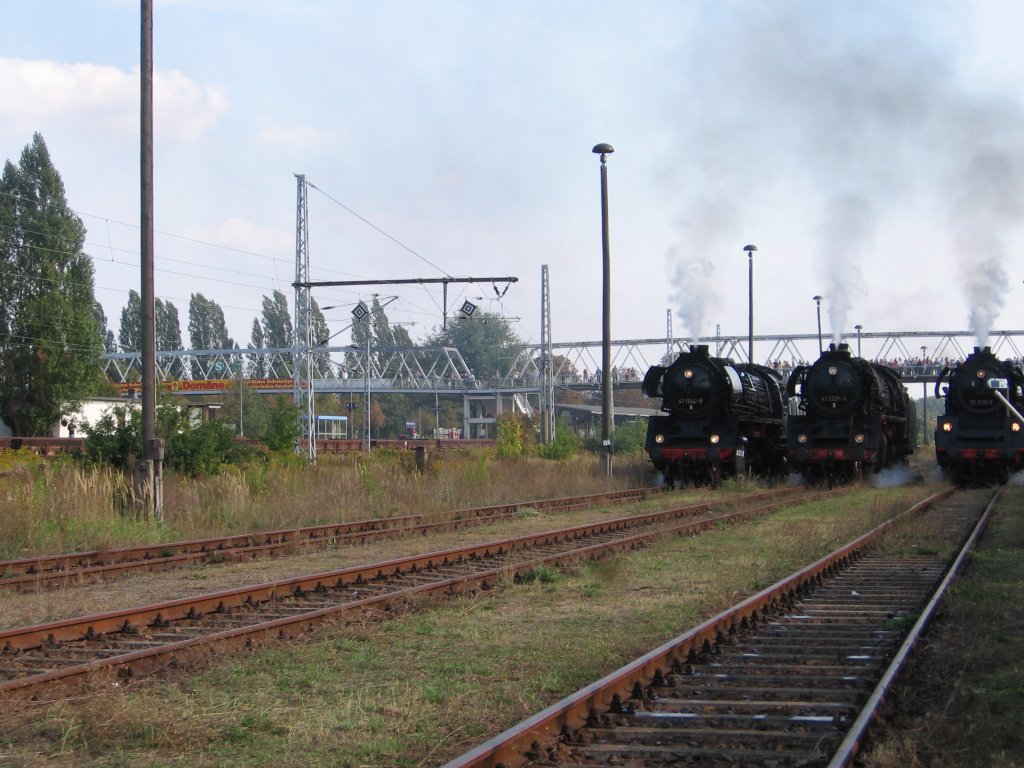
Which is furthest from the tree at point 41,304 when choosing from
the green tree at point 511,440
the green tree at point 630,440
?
the green tree at point 630,440

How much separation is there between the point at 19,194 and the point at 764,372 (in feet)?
123

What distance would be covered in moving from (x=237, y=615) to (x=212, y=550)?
4813mm

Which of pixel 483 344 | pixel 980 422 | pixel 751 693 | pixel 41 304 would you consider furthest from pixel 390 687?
pixel 483 344

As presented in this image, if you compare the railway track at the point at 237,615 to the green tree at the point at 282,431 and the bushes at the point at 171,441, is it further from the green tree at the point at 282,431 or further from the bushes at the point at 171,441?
the green tree at the point at 282,431

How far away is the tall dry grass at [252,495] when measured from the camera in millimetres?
14008

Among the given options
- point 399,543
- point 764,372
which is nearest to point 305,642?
point 399,543

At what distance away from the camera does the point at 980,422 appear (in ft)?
92.9

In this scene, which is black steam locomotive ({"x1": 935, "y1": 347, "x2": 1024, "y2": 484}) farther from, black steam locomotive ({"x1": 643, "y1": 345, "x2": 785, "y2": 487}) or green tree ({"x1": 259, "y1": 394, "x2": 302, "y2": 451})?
green tree ({"x1": 259, "y1": 394, "x2": 302, "y2": 451})

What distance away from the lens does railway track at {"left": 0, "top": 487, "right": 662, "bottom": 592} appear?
11.2 m

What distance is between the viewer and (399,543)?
1506cm

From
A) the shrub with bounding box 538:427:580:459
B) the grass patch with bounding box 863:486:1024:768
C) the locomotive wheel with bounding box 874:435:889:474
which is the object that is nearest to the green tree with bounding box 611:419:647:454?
the shrub with bounding box 538:427:580:459

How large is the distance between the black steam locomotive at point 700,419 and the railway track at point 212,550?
745 centimetres

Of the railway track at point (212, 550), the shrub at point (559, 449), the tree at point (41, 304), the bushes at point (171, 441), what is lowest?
the railway track at point (212, 550)

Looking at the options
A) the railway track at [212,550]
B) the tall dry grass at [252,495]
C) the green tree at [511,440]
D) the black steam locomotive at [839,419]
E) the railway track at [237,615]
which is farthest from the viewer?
the green tree at [511,440]
